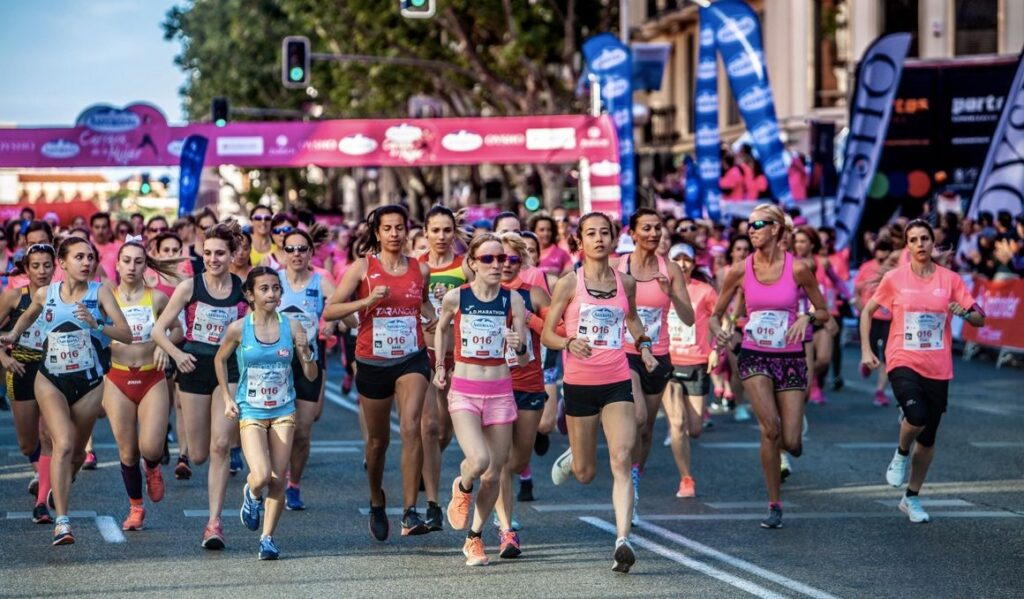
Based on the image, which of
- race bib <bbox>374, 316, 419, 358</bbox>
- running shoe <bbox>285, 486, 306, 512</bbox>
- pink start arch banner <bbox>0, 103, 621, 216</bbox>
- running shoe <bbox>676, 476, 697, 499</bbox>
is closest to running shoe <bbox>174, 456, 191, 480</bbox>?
running shoe <bbox>285, 486, 306, 512</bbox>

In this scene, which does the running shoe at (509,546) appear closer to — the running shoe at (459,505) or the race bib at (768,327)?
the running shoe at (459,505)

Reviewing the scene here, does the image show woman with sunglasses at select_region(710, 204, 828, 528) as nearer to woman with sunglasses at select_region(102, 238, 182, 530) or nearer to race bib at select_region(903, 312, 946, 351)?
race bib at select_region(903, 312, 946, 351)

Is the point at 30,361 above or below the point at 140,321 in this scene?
below

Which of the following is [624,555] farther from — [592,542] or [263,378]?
[263,378]

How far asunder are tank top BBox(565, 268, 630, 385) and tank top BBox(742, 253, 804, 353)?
1.58 meters

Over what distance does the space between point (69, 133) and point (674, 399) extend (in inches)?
832

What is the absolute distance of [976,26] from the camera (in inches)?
1593

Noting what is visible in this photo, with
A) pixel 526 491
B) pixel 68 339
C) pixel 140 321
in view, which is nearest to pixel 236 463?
pixel 526 491

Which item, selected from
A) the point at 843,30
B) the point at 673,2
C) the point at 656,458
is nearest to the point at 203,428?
the point at 656,458

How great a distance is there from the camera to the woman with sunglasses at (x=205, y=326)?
34.9 feet

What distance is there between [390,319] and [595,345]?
4.20ft

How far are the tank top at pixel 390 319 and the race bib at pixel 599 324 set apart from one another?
1132mm

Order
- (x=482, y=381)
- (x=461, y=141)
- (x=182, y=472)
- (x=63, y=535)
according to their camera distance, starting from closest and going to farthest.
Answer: (x=482, y=381) < (x=63, y=535) < (x=182, y=472) < (x=461, y=141)

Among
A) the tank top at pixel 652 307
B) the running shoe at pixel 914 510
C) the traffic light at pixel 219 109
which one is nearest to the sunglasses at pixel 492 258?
the tank top at pixel 652 307
